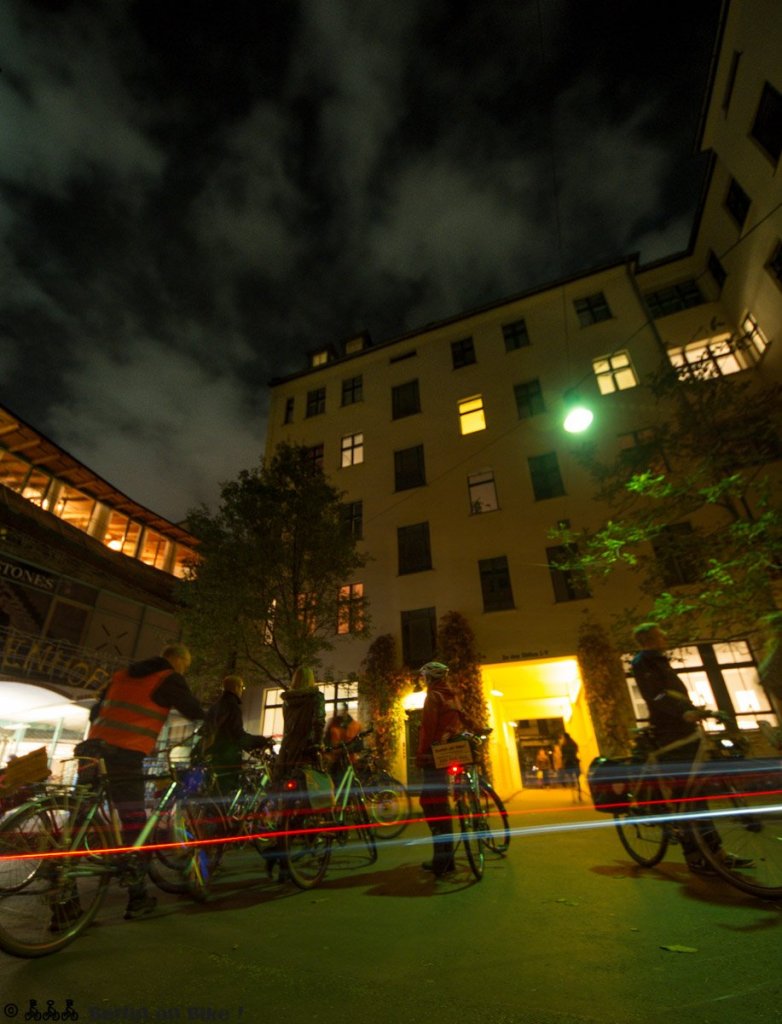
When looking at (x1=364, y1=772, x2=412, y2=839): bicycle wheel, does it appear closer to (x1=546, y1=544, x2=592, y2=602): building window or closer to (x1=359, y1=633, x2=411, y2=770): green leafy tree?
(x1=359, y1=633, x2=411, y2=770): green leafy tree

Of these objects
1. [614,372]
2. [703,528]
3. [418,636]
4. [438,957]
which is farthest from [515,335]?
[438,957]

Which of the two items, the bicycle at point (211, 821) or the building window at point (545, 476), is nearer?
the bicycle at point (211, 821)

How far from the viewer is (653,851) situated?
13.5ft

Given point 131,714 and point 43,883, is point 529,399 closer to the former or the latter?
point 131,714

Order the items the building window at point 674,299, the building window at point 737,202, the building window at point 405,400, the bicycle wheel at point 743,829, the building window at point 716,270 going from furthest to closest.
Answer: the building window at point 405,400 → the building window at point 674,299 → the building window at point 716,270 → the building window at point 737,202 → the bicycle wheel at point 743,829

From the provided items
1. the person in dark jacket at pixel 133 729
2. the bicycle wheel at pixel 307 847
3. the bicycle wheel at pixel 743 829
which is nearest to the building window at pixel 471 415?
the bicycle wheel at pixel 743 829

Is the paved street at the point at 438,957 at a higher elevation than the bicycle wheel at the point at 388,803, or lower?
lower

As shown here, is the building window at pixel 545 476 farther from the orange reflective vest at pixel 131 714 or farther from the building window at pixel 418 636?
the orange reflective vest at pixel 131 714

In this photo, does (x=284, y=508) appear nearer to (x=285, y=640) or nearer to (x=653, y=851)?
(x=285, y=640)

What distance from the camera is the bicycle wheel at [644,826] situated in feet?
13.1

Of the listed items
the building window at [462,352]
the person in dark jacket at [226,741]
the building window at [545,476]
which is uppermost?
the building window at [462,352]

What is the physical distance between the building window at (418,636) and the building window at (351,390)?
1044 cm

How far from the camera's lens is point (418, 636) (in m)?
14.2

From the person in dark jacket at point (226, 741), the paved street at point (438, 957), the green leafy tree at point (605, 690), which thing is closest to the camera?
the paved street at point (438, 957)
